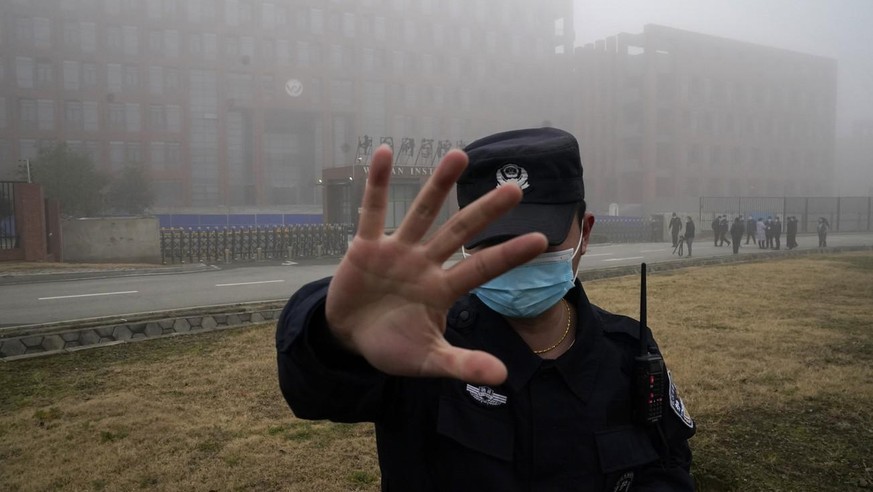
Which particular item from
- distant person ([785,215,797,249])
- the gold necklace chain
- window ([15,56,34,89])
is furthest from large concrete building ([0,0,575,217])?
the gold necklace chain

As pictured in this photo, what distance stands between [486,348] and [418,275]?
0.59 meters

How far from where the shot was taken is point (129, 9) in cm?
4450

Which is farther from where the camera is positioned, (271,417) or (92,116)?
(92,116)

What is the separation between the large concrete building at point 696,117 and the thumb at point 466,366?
53.4 m

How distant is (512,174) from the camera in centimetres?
165

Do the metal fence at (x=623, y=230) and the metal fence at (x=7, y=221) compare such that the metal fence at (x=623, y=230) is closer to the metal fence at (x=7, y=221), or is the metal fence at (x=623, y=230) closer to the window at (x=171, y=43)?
the metal fence at (x=7, y=221)

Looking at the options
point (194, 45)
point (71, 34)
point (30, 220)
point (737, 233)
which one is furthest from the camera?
point (194, 45)

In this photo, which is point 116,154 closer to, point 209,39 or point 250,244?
point 209,39

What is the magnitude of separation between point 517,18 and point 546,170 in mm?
61087

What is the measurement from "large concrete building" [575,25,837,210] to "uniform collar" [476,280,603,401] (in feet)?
173

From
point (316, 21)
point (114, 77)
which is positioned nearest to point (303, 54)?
point (316, 21)

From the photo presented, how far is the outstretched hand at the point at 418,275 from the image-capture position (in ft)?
3.39

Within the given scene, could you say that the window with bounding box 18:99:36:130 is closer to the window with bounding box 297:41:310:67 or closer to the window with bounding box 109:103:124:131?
the window with bounding box 109:103:124:131

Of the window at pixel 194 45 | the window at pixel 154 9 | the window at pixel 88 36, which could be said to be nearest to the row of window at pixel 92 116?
the window at pixel 88 36
